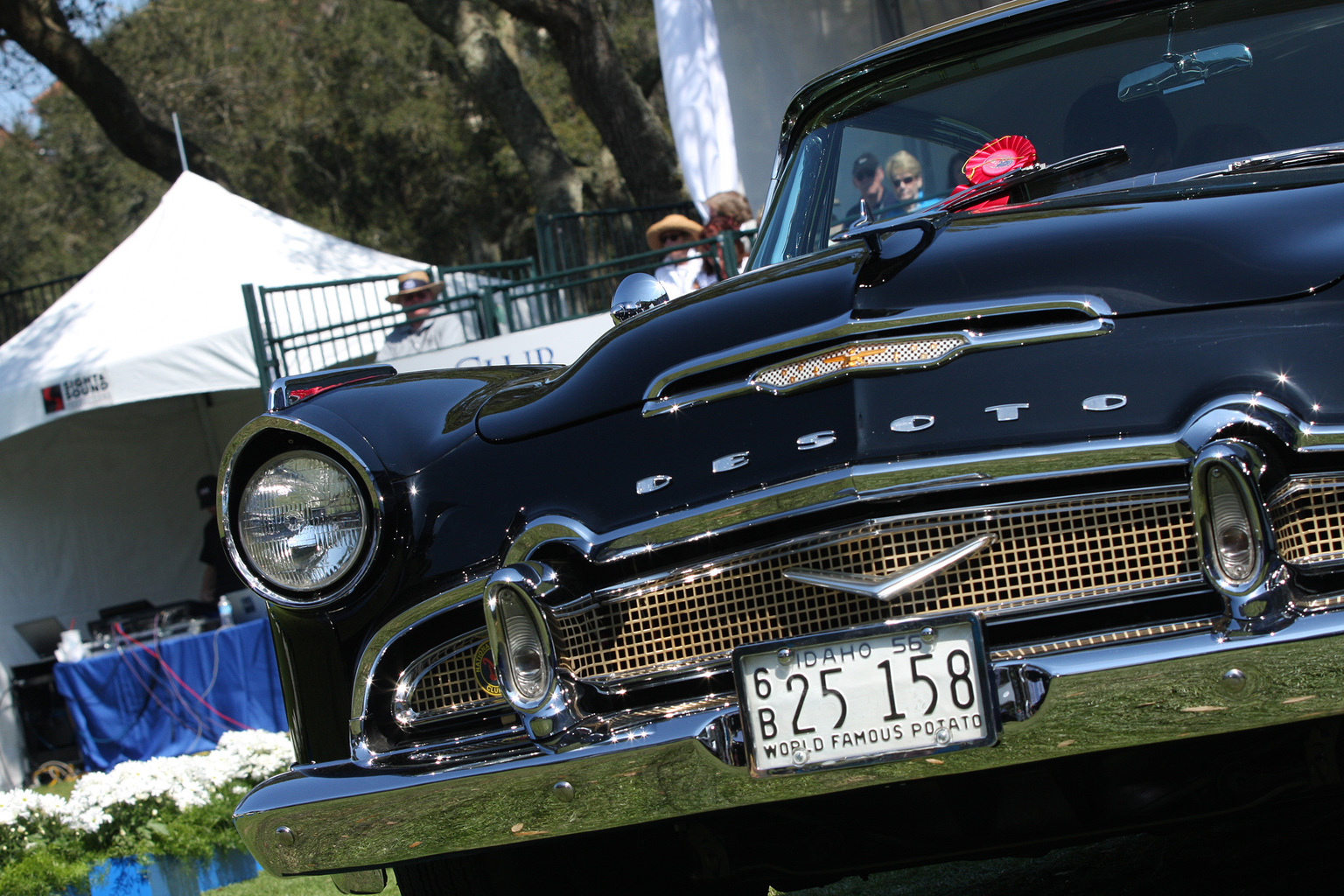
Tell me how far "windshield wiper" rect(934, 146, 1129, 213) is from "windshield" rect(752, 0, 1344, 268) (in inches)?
0.7

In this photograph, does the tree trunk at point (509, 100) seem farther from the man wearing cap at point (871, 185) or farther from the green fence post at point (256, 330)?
the man wearing cap at point (871, 185)

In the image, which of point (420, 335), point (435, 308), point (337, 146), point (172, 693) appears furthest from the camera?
point (337, 146)

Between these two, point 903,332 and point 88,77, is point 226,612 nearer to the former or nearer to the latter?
point 903,332

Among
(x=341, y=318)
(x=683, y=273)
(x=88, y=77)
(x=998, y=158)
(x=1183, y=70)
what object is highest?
(x=88, y=77)

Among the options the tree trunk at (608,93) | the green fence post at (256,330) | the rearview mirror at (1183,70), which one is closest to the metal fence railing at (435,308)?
the green fence post at (256,330)

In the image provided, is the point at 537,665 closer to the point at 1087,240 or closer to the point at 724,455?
the point at 724,455

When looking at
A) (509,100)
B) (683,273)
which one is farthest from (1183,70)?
(509,100)

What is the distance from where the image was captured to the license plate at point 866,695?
1.57 meters

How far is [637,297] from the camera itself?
2.66 metres

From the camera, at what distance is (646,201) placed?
1262 cm

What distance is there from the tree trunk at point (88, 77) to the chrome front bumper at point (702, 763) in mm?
13466

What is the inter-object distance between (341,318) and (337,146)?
1858 cm

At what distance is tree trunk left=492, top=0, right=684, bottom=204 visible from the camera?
12.0 meters

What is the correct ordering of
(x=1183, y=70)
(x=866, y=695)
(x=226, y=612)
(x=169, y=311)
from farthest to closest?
(x=169, y=311) < (x=226, y=612) < (x=1183, y=70) < (x=866, y=695)
